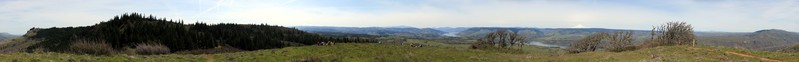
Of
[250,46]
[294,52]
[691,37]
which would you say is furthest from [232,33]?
[691,37]

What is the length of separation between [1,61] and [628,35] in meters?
77.0

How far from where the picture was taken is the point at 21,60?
2072cm

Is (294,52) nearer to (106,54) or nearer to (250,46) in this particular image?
(106,54)

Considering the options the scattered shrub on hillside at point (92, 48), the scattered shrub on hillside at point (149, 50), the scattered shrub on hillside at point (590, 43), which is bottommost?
the scattered shrub on hillside at point (590, 43)

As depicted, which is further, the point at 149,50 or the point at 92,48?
the point at 149,50

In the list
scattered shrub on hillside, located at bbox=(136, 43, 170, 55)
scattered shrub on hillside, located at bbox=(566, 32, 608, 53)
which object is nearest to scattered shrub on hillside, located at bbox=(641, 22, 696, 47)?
scattered shrub on hillside, located at bbox=(566, 32, 608, 53)

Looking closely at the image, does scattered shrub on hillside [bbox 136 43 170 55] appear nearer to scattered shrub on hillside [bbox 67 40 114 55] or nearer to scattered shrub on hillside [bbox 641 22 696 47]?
scattered shrub on hillside [bbox 67 40 114 55]

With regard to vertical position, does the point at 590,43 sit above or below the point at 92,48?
below

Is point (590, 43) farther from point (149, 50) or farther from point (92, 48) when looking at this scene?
point (92, 48)

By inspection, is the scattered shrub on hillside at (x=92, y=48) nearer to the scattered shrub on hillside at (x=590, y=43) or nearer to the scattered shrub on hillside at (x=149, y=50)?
the scattered shrub on hillside at (x=149, y=50)

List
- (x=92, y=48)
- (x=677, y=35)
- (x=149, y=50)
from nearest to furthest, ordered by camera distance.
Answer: (x=92, y=48) < (x=149, y=50) < (x=677, y=35)

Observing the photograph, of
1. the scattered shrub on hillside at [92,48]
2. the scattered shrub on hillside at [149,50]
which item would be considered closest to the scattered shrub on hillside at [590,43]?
the scattered shrub on hillside at [149,50]

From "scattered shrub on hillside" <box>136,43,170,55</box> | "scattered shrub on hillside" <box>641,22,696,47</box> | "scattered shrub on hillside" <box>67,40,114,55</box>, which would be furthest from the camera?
"scattered shrub on hillside" <box>641,22,696,47</box>

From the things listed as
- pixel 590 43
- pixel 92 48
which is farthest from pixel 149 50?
pixel 590 43
